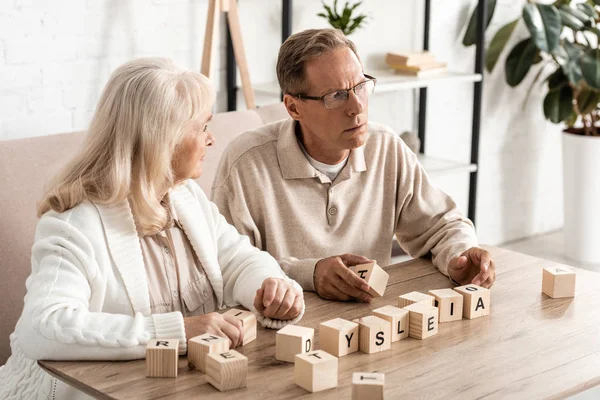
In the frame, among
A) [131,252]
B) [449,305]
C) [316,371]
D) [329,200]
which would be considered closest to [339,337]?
[316,371]

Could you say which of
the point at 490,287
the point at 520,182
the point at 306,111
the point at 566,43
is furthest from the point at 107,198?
the point at 520,182

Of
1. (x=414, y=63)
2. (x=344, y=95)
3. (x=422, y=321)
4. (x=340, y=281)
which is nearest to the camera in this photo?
(x=422, y=321)

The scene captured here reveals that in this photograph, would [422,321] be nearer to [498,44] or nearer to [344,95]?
[344,95]

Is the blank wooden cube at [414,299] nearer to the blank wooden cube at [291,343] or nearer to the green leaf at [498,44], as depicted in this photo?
the blank wooden cube at [291,343]

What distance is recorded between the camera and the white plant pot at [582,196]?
181 inches

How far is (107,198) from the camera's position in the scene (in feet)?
5.85

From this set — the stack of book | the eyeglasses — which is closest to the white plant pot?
the stack of book

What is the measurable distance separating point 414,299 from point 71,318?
69 cm

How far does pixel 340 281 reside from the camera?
1972 mm

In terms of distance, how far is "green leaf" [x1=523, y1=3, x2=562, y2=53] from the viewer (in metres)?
4.21

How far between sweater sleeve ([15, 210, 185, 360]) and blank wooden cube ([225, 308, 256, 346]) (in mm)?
122

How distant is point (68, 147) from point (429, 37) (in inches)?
93.9

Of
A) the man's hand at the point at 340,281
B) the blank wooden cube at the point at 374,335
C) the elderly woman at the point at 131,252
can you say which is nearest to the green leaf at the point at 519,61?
the man's hand at the point at 340,281

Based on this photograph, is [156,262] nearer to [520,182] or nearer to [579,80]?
[579,80]
